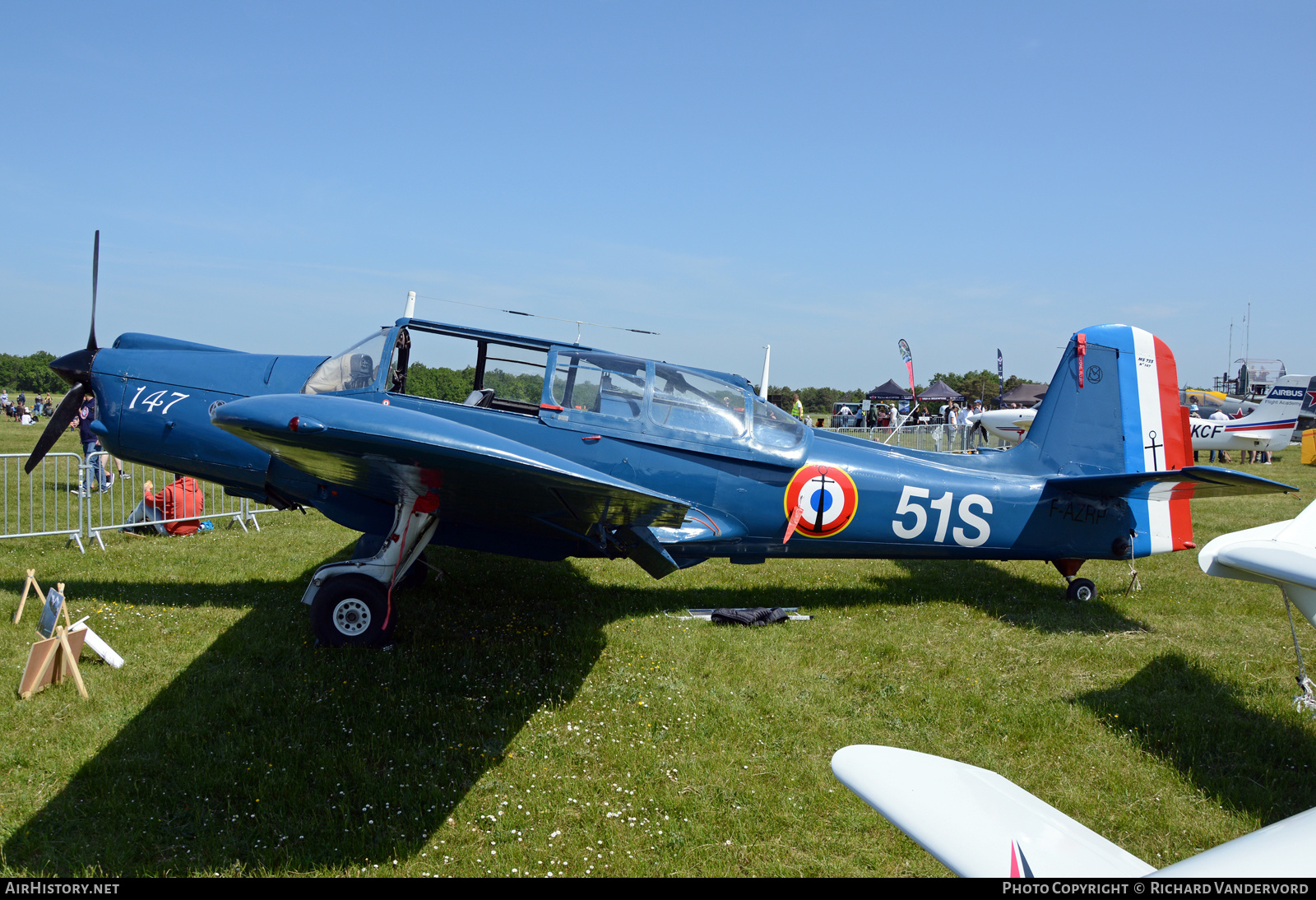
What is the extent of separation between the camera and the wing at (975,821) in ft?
5.42

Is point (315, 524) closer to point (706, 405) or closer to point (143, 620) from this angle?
point (143, 620)

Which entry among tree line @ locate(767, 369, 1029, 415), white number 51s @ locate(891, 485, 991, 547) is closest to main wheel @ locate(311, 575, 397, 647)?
white number 51s @ locate(891, 485, 991, 547)

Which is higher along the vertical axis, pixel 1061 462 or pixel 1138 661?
pixel 1061 462

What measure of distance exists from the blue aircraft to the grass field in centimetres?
65

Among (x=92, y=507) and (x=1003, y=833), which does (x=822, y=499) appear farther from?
(x=92, y=507)

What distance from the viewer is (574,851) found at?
3031mm

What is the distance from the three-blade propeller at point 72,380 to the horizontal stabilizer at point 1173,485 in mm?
8762

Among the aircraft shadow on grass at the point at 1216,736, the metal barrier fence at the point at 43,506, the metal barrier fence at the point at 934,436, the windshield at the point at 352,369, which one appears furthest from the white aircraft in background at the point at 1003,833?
the metal barrier fence at the point at 934,436

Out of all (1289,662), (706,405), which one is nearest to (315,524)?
(706,405)

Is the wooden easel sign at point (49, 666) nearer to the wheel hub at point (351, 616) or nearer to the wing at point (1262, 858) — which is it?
the wheel hub at point (351, 616)

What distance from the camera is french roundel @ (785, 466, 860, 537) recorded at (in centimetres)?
595

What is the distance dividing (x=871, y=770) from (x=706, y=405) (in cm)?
398

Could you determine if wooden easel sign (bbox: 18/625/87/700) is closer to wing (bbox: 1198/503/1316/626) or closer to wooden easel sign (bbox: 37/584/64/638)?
wooden easel sign (bbox: 37/584/64/638)

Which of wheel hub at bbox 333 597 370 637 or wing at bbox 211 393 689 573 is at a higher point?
wing at bbox 211 393 689 573
